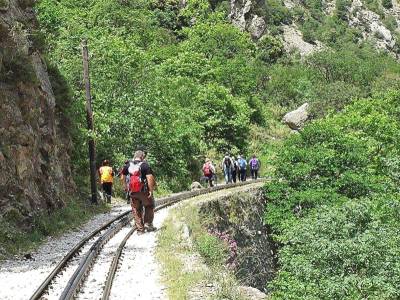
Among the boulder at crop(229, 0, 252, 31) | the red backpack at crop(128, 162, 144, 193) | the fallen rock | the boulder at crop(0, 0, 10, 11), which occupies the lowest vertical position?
the fallen rock

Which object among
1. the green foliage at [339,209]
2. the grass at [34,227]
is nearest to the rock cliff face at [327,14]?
the green foliage at [339,209]

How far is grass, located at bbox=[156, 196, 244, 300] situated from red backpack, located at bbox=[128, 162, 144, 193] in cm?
109

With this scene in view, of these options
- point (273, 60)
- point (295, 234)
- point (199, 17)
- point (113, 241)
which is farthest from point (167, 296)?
point (273, 60)

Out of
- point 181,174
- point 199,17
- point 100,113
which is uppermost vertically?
point 199,17

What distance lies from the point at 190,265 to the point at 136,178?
3.24 m

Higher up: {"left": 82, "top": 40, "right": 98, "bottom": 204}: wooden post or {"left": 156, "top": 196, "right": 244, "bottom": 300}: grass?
{"left": 82, "top": 40, "right": 98, "bottom": 204}: wooden post

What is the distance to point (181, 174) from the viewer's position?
2986 centimetres

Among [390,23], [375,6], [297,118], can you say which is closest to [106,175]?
[297,118]

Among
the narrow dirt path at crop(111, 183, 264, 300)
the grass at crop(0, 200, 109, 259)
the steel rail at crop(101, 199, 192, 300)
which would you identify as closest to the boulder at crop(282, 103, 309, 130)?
the grass at crop(0, 200, 109, 259)

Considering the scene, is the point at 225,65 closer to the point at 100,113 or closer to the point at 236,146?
the point at 236,146

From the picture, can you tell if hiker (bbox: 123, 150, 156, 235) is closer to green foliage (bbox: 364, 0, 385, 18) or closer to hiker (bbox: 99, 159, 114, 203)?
hiker (bbox: 99, 159, 114, 203)

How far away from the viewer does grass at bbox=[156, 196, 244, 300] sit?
773cm

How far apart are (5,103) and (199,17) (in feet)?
215

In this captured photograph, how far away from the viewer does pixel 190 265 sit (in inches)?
368
